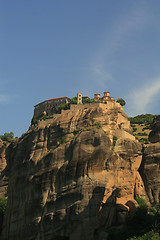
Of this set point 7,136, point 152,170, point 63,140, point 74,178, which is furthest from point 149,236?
point 7,136

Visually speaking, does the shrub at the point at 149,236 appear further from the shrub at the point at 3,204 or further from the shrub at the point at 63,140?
the shrub at the point at 3,204

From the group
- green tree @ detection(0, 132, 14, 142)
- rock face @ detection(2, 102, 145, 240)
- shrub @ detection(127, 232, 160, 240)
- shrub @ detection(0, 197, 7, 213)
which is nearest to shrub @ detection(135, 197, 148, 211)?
rock face @ detection(2, 102, 145, 240)

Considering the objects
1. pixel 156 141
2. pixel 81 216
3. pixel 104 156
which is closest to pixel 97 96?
pixel 156 141

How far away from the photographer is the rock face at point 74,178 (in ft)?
208

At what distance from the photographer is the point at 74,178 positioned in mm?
66938

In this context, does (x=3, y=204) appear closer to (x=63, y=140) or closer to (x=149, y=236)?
(x=63, y=140)

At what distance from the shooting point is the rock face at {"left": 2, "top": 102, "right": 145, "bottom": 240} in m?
63.4

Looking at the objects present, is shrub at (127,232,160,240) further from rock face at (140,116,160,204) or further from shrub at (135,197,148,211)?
rock face at (140,116,160,204)

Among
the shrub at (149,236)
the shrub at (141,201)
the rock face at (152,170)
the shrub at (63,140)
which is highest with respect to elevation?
the shrub at (63,140)

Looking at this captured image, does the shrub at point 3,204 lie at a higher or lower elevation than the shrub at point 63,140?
lower

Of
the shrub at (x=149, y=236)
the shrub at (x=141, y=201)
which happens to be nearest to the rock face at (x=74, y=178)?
the shrub at (x=141, y=201)

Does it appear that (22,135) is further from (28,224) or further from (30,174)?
(28,224)

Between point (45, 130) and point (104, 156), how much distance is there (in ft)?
58.3

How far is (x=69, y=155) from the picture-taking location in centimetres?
7056
